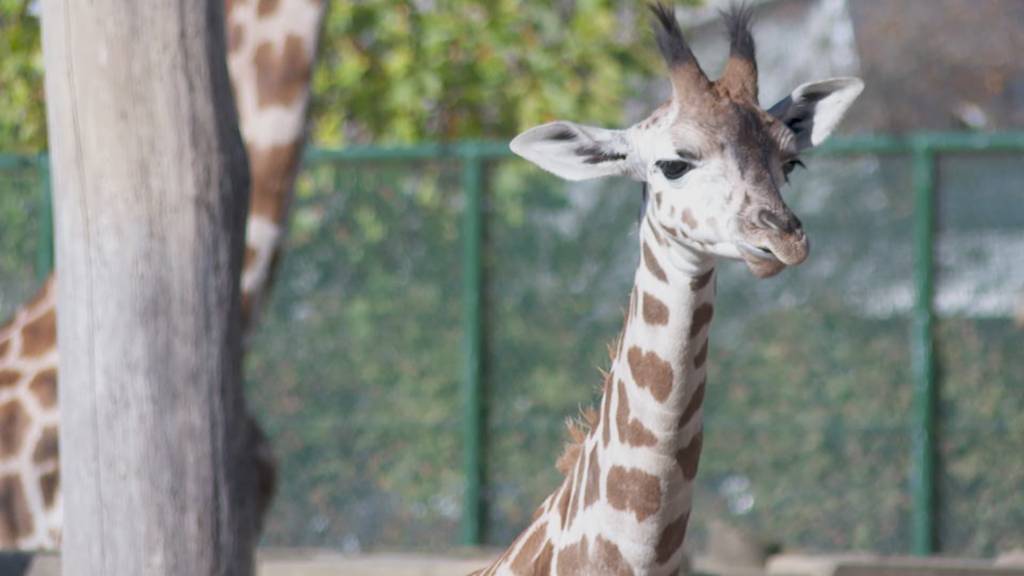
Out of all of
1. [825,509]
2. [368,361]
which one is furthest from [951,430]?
[368,361]

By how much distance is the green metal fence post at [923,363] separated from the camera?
728cm

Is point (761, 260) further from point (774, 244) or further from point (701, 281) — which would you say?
point (701, 281)

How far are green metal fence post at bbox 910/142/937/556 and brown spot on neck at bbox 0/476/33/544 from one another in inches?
142

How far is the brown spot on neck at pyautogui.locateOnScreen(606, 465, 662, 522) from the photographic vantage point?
3451 millimetres

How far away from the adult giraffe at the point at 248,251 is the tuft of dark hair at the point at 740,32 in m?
1.78

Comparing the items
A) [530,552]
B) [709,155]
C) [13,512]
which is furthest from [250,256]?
[709,155]

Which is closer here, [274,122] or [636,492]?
[636,492]

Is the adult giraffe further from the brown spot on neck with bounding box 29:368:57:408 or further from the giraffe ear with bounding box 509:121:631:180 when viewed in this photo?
the giraffe ear with bounding box 509:121:631:180

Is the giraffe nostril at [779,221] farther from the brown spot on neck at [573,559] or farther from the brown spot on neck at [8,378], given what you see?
the brown spot on neck at [8,378]

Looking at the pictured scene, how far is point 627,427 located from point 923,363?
406cm

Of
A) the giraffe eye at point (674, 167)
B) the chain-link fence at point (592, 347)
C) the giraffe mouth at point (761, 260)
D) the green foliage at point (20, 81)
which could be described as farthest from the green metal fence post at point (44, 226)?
the giraffe mouth at point (761, 260)

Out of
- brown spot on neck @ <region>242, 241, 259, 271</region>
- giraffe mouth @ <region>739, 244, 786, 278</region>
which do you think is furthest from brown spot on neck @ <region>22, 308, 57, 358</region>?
giraffe mouth @ <region>739, 244, 786, 278</region>

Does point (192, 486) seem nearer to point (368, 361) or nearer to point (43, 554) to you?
point (43, 554)

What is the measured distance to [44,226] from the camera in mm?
Answer: 7559
